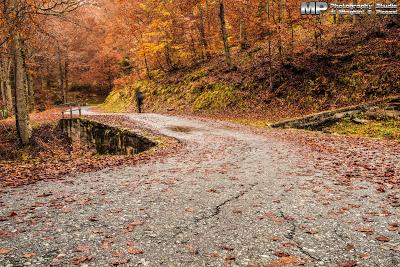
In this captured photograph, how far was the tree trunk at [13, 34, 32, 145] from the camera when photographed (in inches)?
557

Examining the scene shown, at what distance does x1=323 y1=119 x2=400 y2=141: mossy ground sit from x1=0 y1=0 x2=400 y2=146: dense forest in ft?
10.4

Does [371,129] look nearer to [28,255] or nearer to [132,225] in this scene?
[132,225]

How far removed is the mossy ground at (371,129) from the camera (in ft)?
47.4

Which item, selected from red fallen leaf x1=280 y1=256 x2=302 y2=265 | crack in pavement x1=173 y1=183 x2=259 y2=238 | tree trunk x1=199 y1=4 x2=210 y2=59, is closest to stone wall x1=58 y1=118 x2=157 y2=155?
Result: crack in pavement x1=173 y1=183 x2=259 y2=238

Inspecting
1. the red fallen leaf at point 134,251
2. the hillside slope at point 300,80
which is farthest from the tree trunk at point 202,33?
the red fallen leaf at point 134,251

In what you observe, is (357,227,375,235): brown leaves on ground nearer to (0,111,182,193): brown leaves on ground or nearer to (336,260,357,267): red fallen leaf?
Result: (336,260,357,267): red fallen leaf

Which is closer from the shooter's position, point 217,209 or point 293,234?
point 293,234

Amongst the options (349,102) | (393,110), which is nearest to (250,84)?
(349,102)

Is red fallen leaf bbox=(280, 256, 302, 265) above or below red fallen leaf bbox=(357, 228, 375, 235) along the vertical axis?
above

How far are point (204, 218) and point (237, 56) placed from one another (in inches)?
964

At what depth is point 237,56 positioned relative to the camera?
92.8 feet

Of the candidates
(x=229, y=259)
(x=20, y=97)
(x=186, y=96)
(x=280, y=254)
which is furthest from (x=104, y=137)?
(x=280, y=254)

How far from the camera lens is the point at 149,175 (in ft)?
28.5

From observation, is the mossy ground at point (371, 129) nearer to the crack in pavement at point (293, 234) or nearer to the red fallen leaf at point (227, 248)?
the crack in pavement at point (293, 234)
